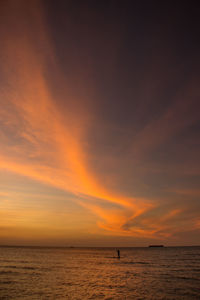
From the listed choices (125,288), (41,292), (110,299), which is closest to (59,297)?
(41,292)

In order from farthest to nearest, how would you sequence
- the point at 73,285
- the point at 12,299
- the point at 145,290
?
the point at 73,285 → the point at 145,290 → the point at 12,299

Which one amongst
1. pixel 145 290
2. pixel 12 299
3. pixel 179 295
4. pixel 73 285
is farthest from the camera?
pixel 73 285

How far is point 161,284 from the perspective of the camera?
27000mm

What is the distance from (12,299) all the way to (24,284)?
7.56 meters

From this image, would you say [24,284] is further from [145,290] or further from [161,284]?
[161,284]

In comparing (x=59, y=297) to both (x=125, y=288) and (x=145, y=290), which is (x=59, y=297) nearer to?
(x=125, y=288)

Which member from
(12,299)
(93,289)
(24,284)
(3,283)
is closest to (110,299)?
(93,289)

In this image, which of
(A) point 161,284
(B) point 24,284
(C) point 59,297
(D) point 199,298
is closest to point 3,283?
(B) point 24,284

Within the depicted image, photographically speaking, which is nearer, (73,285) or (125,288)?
(125,288)

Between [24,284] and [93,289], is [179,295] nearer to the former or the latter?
[93,289]

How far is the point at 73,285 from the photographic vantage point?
25766mm

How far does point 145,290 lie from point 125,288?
228 cm

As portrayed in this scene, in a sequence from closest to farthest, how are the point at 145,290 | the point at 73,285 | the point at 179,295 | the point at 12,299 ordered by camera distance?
the point at 12,299 < the point at 179,295 < the point at 145,290 < the point at 73,285

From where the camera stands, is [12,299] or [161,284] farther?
[161,284]
